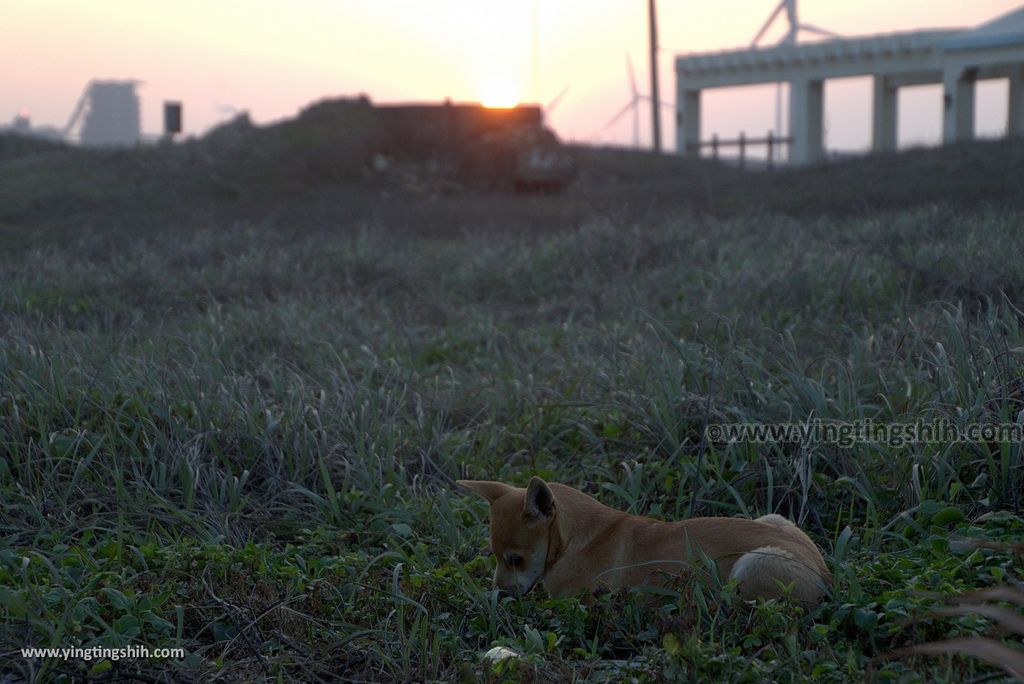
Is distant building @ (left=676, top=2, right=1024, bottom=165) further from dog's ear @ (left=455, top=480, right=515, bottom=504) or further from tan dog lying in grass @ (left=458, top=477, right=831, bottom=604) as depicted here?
tan dog lying in grass @ (left=458, top=477, right=831, bottom=604)

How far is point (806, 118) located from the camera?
35.7m

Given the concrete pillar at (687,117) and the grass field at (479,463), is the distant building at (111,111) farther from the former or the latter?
the grass field at (479,463)

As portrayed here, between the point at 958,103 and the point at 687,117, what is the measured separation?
1127 cm

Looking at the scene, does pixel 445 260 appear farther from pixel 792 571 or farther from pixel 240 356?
pixel 792 571

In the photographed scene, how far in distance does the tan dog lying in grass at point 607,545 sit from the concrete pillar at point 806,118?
107 feet

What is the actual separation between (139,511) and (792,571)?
2954 millimetres

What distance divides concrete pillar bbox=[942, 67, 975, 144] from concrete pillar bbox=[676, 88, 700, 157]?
10.5 meters

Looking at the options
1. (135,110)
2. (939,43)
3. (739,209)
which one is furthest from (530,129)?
(135,110)

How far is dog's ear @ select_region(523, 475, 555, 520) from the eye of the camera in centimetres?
368

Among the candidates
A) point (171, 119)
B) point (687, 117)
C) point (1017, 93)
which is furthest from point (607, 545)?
point (687, 117)

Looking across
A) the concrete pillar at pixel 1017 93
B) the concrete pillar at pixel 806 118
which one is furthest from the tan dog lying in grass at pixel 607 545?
the concrete pillar at pixel 806 118

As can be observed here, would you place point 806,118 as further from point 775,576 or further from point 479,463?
point 775,576

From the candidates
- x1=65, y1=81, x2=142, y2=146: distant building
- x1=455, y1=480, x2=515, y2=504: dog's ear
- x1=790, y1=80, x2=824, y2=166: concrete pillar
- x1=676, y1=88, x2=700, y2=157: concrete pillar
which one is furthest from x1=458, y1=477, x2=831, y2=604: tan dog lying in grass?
x1=65, y1=81, x2=142, y2=146: distant building

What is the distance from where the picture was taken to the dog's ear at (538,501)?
368cm
